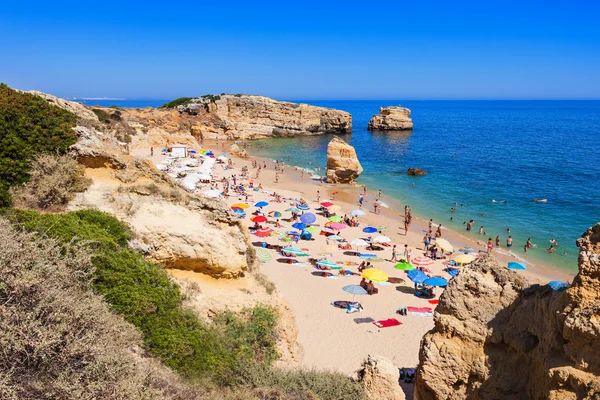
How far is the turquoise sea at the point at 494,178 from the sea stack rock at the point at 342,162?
2.56 m

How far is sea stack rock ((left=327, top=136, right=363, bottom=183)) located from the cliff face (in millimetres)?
30572

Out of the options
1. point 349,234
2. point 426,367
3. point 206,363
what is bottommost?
point 349,234

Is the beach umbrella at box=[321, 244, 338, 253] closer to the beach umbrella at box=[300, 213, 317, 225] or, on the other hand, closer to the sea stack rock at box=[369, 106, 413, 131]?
the beach umbrella at box=[300, 213, 317, 225]

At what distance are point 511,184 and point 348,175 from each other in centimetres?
Result: 1570

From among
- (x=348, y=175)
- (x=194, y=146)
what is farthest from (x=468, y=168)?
(x=194, y=146)

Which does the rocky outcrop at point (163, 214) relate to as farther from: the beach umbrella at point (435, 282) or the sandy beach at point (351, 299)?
the beach umbrella at point (435, 282)

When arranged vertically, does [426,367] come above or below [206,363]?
above

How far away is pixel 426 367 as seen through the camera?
6.25 metres

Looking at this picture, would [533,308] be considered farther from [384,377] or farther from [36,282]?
[36,282]

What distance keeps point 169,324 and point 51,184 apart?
16.3 ft

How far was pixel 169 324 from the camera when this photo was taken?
7602 millimetres

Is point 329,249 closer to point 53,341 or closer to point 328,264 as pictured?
point 328,264

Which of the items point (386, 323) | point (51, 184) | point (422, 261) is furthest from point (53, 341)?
point (422, 261)

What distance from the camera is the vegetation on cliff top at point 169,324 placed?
7.30 metres
